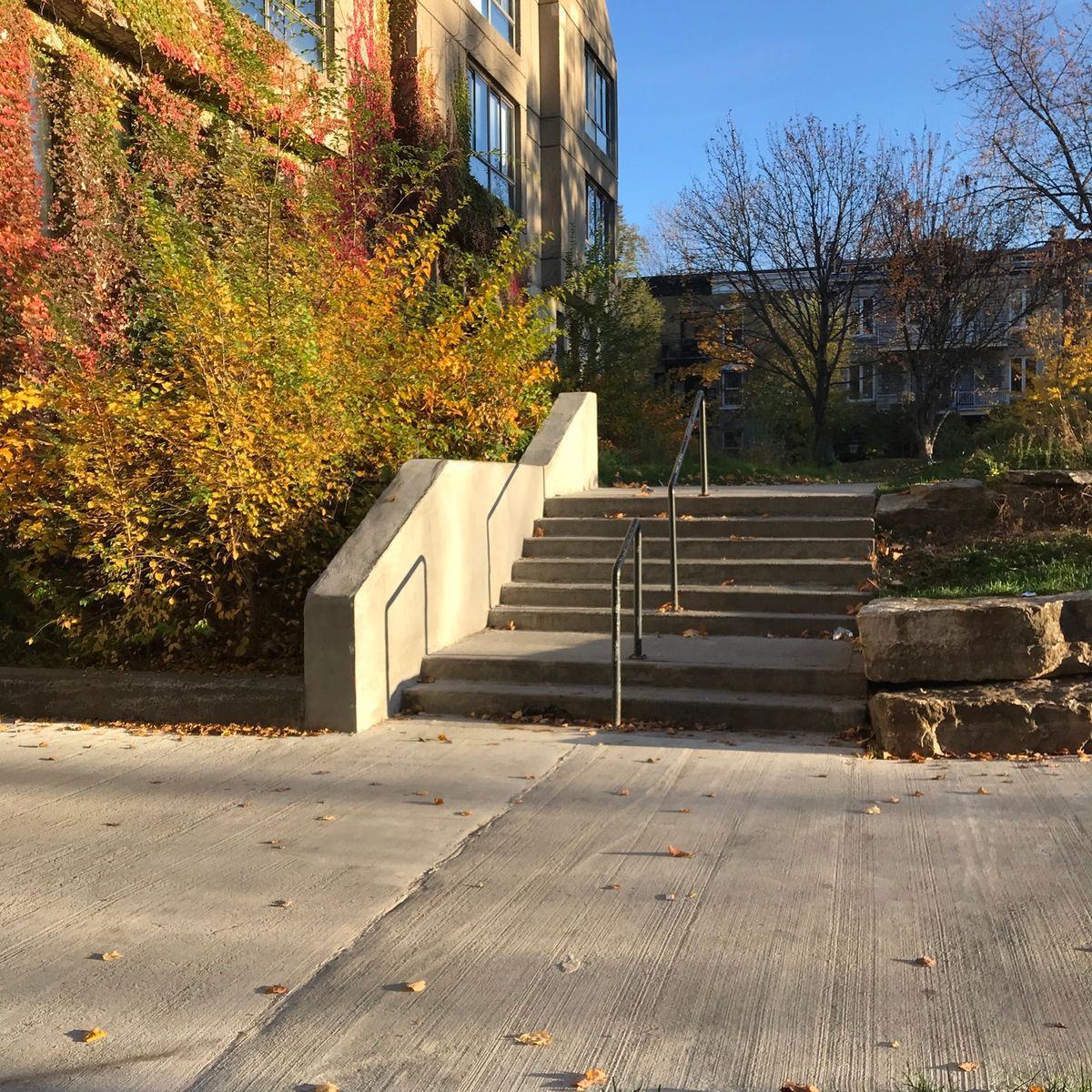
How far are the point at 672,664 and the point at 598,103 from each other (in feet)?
72.9

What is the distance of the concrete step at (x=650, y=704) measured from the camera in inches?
247

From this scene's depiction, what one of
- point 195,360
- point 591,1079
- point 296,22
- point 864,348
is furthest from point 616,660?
point 864,348

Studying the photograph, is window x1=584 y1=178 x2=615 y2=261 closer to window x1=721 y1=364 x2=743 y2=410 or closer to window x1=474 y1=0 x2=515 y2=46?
window x1=474 y1=0 x2=515 y2=46

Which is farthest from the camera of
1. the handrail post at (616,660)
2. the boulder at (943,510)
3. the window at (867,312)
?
the window at (867,312)

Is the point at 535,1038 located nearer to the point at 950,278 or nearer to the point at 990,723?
the point at 990,723

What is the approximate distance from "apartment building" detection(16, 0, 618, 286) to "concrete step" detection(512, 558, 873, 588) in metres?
5.85

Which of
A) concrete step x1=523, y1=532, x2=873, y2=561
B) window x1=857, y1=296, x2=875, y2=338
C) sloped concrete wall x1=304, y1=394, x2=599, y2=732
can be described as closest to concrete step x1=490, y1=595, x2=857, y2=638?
sloped concrete wall x1=304, y1=394, x2=599, y2=732

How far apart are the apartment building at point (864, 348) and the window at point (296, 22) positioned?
12.9m

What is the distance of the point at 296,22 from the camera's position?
11.8 meters

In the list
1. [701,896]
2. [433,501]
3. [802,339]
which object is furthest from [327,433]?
[802,339]

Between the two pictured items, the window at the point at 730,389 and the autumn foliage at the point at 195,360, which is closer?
the autumn foliage at the point at 195,360

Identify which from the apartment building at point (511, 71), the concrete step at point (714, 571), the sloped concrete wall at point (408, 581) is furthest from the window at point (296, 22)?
the concrete step at point (714, 571)

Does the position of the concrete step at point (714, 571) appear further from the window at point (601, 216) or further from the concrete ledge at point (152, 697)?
the window at point (601, 216)

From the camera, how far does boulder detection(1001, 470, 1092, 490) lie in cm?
841
